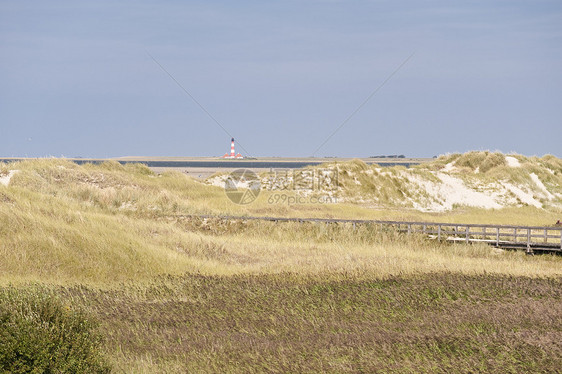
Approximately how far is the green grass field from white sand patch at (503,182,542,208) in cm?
3161

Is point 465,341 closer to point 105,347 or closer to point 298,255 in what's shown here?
point 105,347

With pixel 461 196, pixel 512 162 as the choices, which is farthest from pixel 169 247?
pixel 512 162

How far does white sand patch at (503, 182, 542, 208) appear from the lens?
55.4 metres

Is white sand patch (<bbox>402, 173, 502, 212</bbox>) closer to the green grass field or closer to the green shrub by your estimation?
the green grass field

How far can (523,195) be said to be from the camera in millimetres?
56406

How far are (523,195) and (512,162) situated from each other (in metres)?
10.3

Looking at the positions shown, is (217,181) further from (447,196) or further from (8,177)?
(447,196)

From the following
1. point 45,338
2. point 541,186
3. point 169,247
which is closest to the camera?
point 45,338

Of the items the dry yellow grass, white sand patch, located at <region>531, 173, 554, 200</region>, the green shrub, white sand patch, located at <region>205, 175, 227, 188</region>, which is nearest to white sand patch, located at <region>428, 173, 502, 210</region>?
white sand patch, located at <region>531, 173, 554, 200</region>

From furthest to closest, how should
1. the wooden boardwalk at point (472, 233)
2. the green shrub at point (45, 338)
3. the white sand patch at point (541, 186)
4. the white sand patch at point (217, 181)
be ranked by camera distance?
the white sand patch at point (541, 186), the white sand patch at point (217, 181), the wooden boardwalk at point (472, 233), the green shrub at point (45, 338)

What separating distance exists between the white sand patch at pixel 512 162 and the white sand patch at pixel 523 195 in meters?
7.54

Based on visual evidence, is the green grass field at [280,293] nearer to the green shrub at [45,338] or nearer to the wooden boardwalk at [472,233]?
the green shrub at [45,338]

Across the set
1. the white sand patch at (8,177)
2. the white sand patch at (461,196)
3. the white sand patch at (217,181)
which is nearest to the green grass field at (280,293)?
the white sand patch at (8,177)

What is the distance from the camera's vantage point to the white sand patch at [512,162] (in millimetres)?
64938
